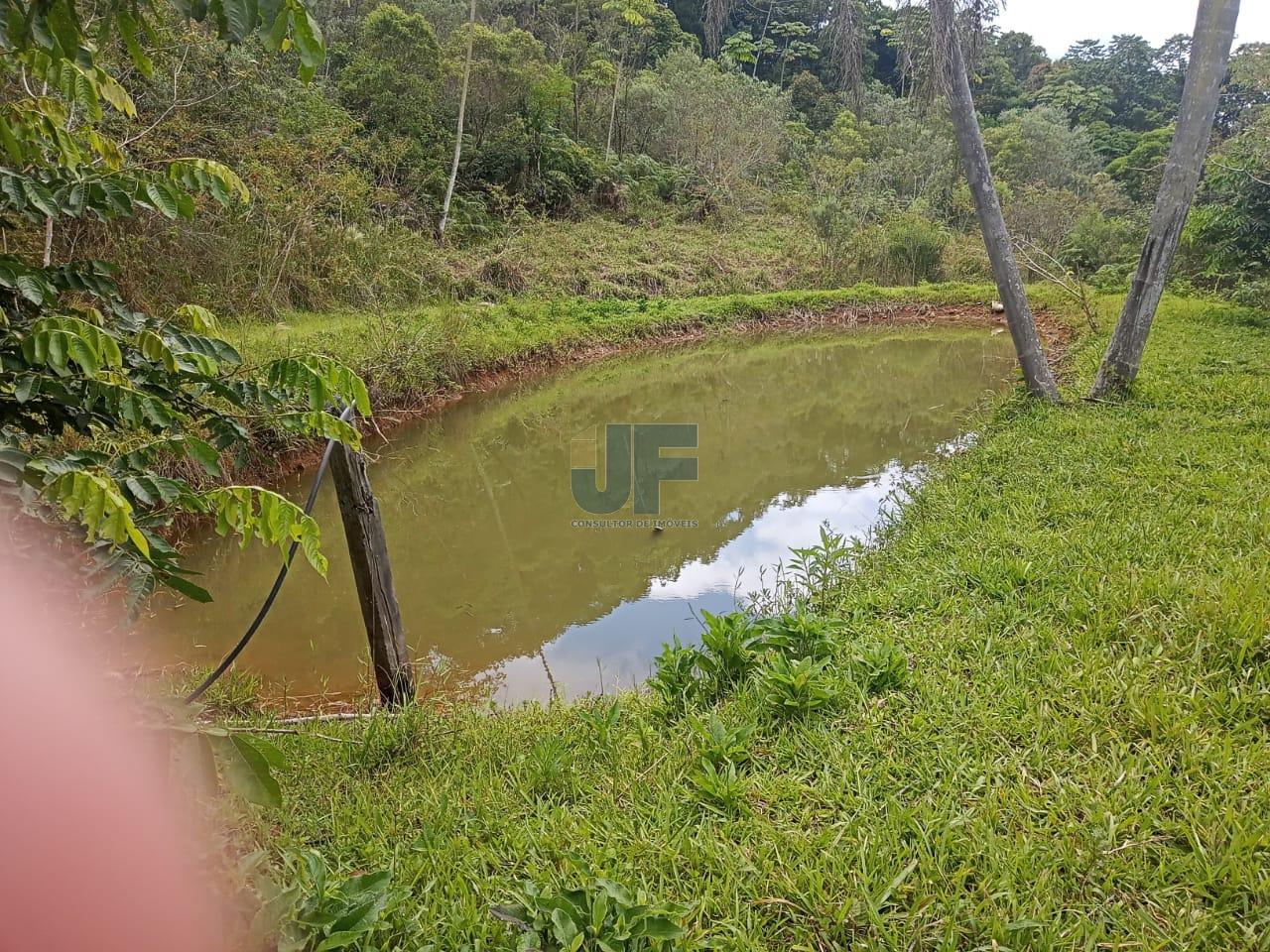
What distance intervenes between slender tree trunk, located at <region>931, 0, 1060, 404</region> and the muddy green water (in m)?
1.09

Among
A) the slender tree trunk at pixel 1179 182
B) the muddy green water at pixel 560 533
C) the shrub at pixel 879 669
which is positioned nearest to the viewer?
the shrub at pixel 879 669

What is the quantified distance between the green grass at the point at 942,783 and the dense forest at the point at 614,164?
1.90 m

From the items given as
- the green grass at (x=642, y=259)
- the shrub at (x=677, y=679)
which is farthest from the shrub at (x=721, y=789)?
the green grass at (x=642, y=259)

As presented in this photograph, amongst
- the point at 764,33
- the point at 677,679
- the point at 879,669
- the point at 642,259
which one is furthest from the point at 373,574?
the point at 764,33

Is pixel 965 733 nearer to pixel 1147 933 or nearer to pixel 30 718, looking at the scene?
pixel 1147 933

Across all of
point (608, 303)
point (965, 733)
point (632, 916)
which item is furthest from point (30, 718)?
point (608, 303)

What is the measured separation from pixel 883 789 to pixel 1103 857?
0.51m

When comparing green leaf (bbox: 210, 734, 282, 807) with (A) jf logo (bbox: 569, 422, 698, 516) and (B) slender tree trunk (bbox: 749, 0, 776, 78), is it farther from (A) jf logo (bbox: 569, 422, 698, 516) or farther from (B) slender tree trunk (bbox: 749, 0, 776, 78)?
(B) slender tree trunk (bbox: 749, 0, 776, 78)

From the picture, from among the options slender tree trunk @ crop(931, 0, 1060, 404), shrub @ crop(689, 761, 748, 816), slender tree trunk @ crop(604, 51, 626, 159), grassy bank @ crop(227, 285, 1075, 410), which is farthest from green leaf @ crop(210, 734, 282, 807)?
slender tree trunk @ crop(604, 51, 626, 159)

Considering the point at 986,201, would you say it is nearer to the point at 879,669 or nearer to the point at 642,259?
the point at 879,669

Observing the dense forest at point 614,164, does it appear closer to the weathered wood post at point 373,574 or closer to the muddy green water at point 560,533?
the weathered wood post at point 373,574

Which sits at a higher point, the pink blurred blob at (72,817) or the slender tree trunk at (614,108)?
the slender tree trunk at (614,108)

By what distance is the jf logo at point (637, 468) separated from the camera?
5836 mm

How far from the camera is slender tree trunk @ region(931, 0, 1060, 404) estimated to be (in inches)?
214
